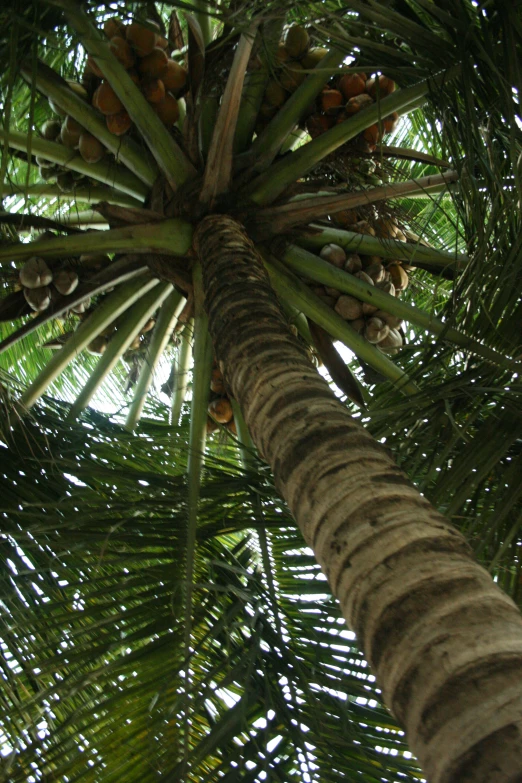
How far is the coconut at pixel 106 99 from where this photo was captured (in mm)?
2746

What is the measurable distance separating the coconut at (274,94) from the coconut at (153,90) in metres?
0.46

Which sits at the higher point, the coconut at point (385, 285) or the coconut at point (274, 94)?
the coconut at point (274, 94)

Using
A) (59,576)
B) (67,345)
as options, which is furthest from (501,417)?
(67,345)

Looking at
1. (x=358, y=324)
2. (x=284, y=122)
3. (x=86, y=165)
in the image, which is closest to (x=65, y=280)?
(x=86, y=165)

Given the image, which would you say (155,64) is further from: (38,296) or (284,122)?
(38,296)

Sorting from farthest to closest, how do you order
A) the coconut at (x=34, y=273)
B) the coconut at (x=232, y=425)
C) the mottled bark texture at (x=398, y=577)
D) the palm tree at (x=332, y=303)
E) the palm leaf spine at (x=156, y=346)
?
the coconut at (x=232, y=425)
the palm leaf spine at (x=156, y=346)
the coconut at (x=34, y=273)
the palm tree at (x=332, y=303)
the mottled bark texture at (x=398, y=577)

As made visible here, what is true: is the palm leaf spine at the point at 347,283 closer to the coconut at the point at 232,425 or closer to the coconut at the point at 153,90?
the coconut at the point at 153,90

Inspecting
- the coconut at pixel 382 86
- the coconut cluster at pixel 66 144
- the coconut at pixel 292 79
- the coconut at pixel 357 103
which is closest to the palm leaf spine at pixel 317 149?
the coconut at pixel 357 103

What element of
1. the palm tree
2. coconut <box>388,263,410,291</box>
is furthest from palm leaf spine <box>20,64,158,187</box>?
coconut <box>388,263,410,291</box>

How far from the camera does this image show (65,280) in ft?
9.75

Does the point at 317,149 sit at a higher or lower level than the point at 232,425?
higher

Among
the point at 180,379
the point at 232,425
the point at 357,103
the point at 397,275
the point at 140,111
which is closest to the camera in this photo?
the point at 140,111

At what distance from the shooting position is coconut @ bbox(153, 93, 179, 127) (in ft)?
9.36

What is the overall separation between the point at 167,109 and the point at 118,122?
7.5 inches
